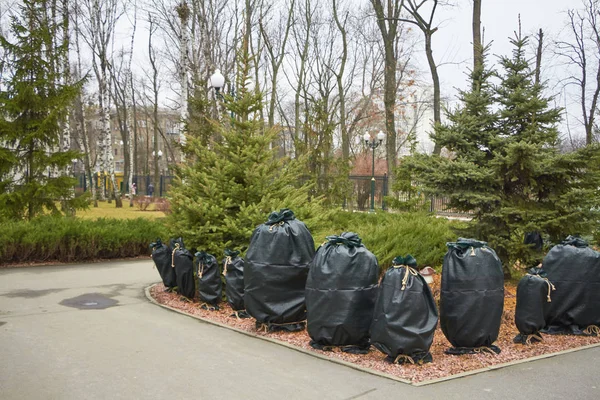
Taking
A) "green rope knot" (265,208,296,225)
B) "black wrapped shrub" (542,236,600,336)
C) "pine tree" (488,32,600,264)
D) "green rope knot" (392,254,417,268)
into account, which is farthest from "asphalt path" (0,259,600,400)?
"pine tree" (488,32,600,264)

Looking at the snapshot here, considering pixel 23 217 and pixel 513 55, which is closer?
pixel 513 55

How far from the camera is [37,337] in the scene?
7.32 m

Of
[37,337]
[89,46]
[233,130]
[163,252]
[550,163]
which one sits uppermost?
[89,46]

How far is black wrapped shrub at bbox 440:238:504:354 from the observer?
258 inches

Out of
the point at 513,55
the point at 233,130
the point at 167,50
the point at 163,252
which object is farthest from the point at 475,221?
the point at 167,50

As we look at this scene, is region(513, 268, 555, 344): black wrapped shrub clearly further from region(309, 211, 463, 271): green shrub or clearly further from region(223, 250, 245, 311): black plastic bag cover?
region(223, 250, 245, 311): black plastic bag cover

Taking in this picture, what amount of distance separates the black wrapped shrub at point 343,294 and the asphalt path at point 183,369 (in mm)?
395

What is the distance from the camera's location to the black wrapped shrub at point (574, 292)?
25.4 feet

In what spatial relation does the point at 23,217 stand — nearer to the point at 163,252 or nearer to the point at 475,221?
the point at 163,252

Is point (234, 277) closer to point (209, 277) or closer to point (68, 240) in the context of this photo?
point (209, 277)

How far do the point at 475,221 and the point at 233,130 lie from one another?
4.95 m

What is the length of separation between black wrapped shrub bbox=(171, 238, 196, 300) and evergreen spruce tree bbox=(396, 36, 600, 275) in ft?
14.4

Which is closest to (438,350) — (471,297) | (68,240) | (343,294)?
(471,297)

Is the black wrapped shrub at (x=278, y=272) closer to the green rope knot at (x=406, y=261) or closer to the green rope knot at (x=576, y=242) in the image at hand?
the green rope knot at (x=406, y=261)
